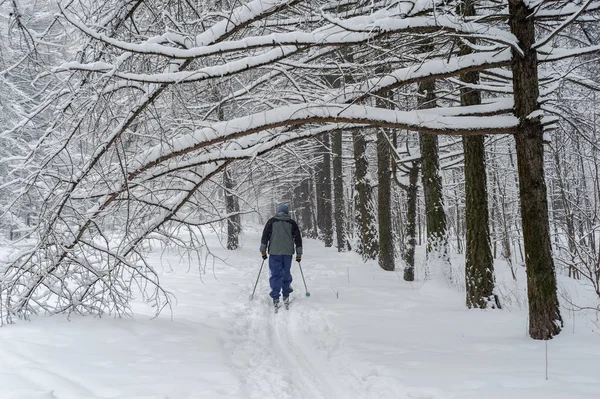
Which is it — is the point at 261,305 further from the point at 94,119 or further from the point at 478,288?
the point at 94,119

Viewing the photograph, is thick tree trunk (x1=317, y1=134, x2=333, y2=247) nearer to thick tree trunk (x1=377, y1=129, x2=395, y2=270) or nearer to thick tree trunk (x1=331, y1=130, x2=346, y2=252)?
thick tree trunk (x1=331, y1=130, x2=346, y2=252)

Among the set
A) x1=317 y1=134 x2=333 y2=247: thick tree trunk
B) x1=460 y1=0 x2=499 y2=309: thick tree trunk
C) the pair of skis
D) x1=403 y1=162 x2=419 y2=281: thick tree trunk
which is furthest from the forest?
x1=317 y1=134 x2=333 y2=247: thick tree trunk

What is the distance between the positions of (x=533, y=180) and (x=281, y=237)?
5.10 m

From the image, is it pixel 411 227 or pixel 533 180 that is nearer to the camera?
pixel 533 180

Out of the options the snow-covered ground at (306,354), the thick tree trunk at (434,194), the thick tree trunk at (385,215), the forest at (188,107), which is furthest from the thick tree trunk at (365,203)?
the forest at (188,107)

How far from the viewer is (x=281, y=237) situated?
8164 mm

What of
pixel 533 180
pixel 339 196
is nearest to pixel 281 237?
pixel 533 180

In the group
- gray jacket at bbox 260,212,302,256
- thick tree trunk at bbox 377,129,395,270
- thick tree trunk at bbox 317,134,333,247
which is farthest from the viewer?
thick tree trunk at bbox 317,134,333,247

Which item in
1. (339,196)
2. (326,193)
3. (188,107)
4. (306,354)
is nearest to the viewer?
(188,107)

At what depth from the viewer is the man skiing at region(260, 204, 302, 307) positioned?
7738 mm

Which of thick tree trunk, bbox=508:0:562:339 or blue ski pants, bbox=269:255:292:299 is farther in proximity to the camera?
blue ski pants, bbox=269:255:292:299

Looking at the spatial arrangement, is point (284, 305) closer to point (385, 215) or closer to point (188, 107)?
point (385, 215)

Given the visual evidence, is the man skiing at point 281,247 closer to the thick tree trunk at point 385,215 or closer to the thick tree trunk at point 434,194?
the thick tree trunk at point 434,194

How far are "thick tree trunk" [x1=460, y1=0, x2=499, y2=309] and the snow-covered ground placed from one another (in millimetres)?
390
